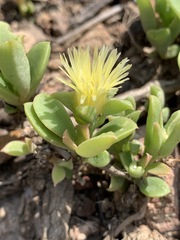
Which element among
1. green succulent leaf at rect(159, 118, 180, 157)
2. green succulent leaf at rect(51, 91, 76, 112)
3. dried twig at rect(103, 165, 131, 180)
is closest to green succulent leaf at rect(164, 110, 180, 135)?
green succulent leaf at rect(159, 118, 180, 157)

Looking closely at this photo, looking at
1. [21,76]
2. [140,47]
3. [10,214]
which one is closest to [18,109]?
[21,76]

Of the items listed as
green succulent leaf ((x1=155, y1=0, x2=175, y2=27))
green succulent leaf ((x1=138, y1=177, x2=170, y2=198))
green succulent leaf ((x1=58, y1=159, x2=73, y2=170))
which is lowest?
green succulent leaf ((x1=138, y1=177, x2=170, y2=198))

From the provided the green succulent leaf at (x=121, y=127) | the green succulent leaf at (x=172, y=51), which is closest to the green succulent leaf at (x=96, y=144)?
the green succulent leaf at (x=121, y=127)

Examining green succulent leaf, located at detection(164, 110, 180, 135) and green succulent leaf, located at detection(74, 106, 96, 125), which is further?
green succulent leaf, located at detection(164, 110, 180, 135)

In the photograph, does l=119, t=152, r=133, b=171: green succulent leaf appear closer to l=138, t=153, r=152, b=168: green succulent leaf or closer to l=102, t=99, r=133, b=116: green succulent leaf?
l=138, t=153, r=152, b=168: green succulent leaf

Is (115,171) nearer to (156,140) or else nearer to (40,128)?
(156,140)

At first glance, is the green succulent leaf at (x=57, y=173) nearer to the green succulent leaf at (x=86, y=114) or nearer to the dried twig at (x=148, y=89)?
the green succulent leaf at (x=86, y=114)
